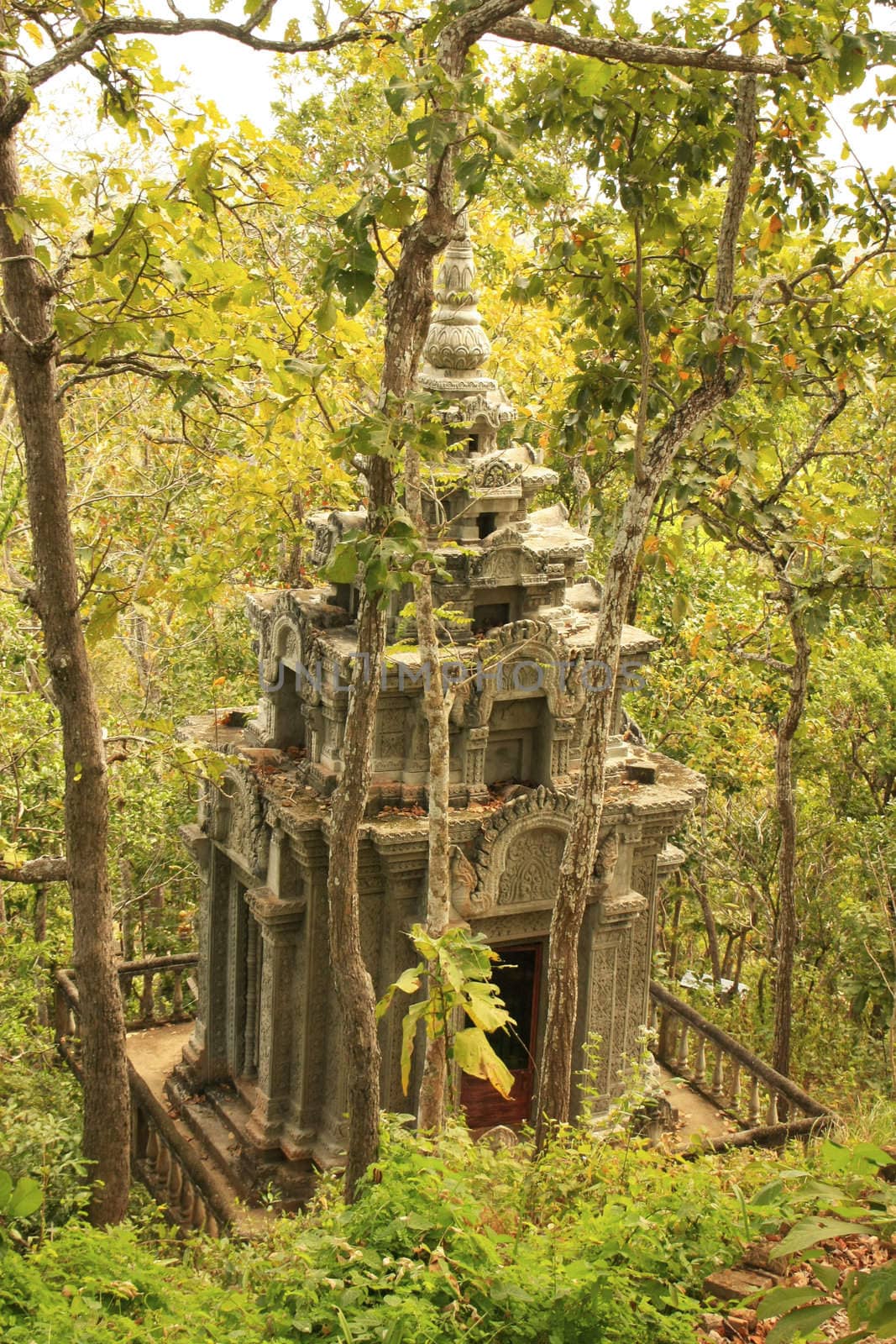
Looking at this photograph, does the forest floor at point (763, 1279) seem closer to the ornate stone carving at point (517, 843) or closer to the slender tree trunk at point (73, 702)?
the slender tree trunk at point (73, 702)

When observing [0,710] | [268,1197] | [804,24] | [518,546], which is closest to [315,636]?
[518,546]

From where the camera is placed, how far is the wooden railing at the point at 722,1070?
41.5ft

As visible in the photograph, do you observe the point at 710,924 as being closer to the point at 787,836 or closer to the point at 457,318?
the point at 787,836

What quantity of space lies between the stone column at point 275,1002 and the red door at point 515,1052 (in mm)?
1669

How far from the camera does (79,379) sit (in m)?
8.48

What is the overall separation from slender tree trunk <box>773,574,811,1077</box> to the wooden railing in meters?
0.50

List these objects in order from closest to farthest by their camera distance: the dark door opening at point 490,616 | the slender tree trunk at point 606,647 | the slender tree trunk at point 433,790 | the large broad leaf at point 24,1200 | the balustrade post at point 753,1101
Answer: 1. the large broad leaf at point 24,1200
2. the slender tree trunk at point 606,647
3. the slender tree trunk at point 433,790
4. the dark door opening at point 490,616
5. the balustrade post at point 753,1101

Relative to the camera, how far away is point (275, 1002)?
1182 centimetres

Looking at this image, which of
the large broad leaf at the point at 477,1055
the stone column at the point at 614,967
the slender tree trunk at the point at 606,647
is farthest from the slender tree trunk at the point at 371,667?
the stone column at the point at 614,967

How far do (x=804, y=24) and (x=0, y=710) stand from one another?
925 cm

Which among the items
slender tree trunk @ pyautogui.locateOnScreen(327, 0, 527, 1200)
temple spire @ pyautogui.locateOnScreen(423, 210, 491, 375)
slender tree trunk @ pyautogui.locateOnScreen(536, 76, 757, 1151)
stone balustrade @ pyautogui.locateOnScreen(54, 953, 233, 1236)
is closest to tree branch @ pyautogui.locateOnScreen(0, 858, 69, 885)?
slender tree trunk @ pyautogui.locateOnScreen(327, 0, 527, 1200)

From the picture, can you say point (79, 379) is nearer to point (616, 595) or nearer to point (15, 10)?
point (15, 10)

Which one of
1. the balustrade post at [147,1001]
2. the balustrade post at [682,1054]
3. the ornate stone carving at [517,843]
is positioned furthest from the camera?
the balustrade post at [147,1001]

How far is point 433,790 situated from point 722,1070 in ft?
22.2
